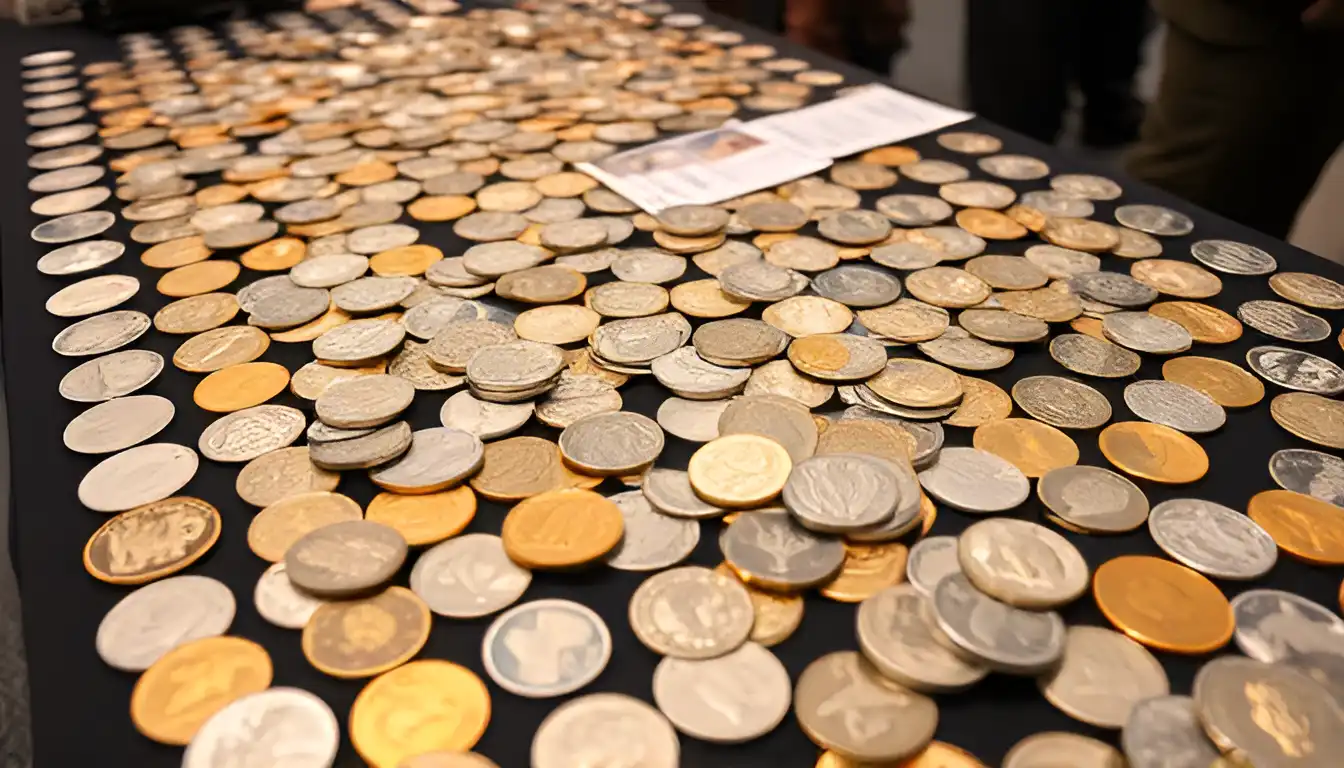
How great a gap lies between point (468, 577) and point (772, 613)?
0.22 meters

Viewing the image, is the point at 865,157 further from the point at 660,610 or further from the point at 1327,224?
the point at 660,610

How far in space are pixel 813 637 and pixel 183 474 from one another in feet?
1.76

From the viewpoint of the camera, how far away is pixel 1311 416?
75 centimetres

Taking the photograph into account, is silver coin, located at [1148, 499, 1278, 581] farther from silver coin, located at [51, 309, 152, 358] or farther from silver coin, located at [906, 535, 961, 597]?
silver coin, located at [51, 309, 152, 358]

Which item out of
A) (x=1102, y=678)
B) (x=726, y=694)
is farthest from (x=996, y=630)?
(x=726, y=694)

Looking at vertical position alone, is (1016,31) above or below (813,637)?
above

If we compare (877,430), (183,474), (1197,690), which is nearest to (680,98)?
(877,430)

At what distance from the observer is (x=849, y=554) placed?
626 millimetres

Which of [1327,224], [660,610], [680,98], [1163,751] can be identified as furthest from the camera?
[680,98]

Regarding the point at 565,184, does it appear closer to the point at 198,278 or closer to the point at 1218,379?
the point at 198,278

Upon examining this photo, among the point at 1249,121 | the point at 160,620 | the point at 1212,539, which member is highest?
the point at 1249,121

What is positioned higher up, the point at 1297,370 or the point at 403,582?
the point at 1297,370

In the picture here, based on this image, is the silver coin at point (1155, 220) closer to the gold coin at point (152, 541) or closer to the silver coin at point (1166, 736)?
the silver coin at point (1166, 736)

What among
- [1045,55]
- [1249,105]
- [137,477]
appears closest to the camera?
[137,477]
